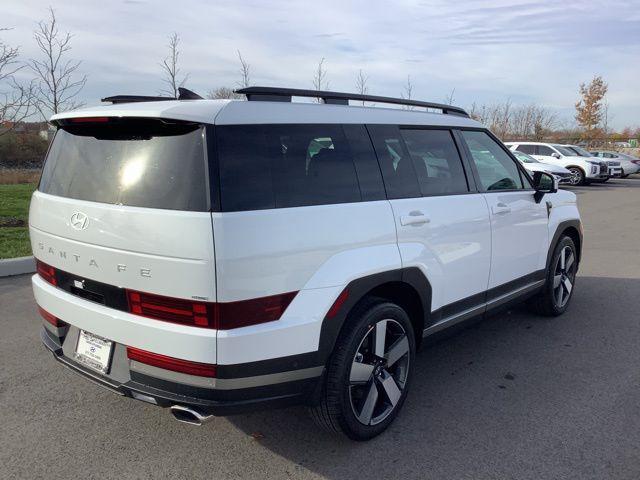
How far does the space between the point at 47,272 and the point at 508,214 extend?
327 cm

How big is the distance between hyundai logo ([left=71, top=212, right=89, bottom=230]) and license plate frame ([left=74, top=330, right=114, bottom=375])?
0.56 metres

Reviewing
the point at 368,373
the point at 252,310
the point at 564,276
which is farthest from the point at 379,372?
the point at 564,276

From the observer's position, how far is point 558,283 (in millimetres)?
5129

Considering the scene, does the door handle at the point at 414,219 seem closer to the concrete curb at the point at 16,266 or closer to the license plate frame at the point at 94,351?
the license plate frame at the point at 94,351

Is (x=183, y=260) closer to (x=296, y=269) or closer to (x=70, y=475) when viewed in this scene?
(x=296, y=269)

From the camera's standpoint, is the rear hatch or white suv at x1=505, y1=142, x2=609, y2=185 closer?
the rear hatch

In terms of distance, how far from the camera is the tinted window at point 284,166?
7.86 feet

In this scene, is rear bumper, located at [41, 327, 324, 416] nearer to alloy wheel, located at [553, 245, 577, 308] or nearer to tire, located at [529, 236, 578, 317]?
tire, located at [529, 236, 578, 317]

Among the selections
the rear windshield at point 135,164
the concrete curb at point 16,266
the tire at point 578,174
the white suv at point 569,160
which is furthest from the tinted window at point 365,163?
the tire at point 578,174

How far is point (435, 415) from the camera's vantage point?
3.30 metres

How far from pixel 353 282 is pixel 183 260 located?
2.94 ft

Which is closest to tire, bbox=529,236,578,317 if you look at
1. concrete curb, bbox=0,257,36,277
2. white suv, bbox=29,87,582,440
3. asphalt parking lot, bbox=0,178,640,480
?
asphalt parking lot, bbox=0,178,640,480

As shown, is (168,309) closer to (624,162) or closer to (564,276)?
(564,276)

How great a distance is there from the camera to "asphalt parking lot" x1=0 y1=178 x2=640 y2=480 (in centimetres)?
276
